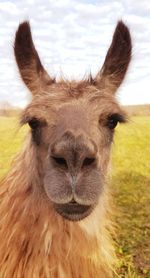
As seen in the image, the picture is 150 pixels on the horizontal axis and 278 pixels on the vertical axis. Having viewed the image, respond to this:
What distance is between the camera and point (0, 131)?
71.1ft

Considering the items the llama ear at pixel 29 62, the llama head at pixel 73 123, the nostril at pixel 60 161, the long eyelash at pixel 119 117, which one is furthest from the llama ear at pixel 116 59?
the nostril at pixel 60 161

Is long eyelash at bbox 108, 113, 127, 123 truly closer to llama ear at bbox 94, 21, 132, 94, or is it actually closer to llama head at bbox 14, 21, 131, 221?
llama head at bbox 14, 21, 131, 221

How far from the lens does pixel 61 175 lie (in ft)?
12.7

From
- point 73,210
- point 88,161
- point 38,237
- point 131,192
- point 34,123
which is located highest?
point 34,123

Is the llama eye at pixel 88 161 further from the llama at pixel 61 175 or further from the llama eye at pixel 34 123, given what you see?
the llama eye at pixel 34 123

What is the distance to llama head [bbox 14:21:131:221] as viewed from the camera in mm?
3846

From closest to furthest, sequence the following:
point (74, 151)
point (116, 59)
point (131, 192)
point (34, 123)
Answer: point (74, 151), point (34, 123), point (116, 59), point (131, 192)

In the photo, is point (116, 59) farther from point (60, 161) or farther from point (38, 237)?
point (38, 237)

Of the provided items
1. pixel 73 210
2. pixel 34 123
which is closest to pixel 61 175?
pixel 73 210

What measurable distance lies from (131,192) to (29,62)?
7.31 metres

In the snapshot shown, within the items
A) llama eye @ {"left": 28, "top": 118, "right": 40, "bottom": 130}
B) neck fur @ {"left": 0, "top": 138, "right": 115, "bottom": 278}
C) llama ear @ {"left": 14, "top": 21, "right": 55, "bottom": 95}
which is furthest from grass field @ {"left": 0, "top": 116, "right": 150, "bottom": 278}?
neck fur @ {"left": 0, "top": 138, "right": 115, "bottom": 278}

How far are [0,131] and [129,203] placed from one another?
477 inches

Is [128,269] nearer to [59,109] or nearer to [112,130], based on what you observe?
[112,130]

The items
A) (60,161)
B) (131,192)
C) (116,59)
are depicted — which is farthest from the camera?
(131,192)
